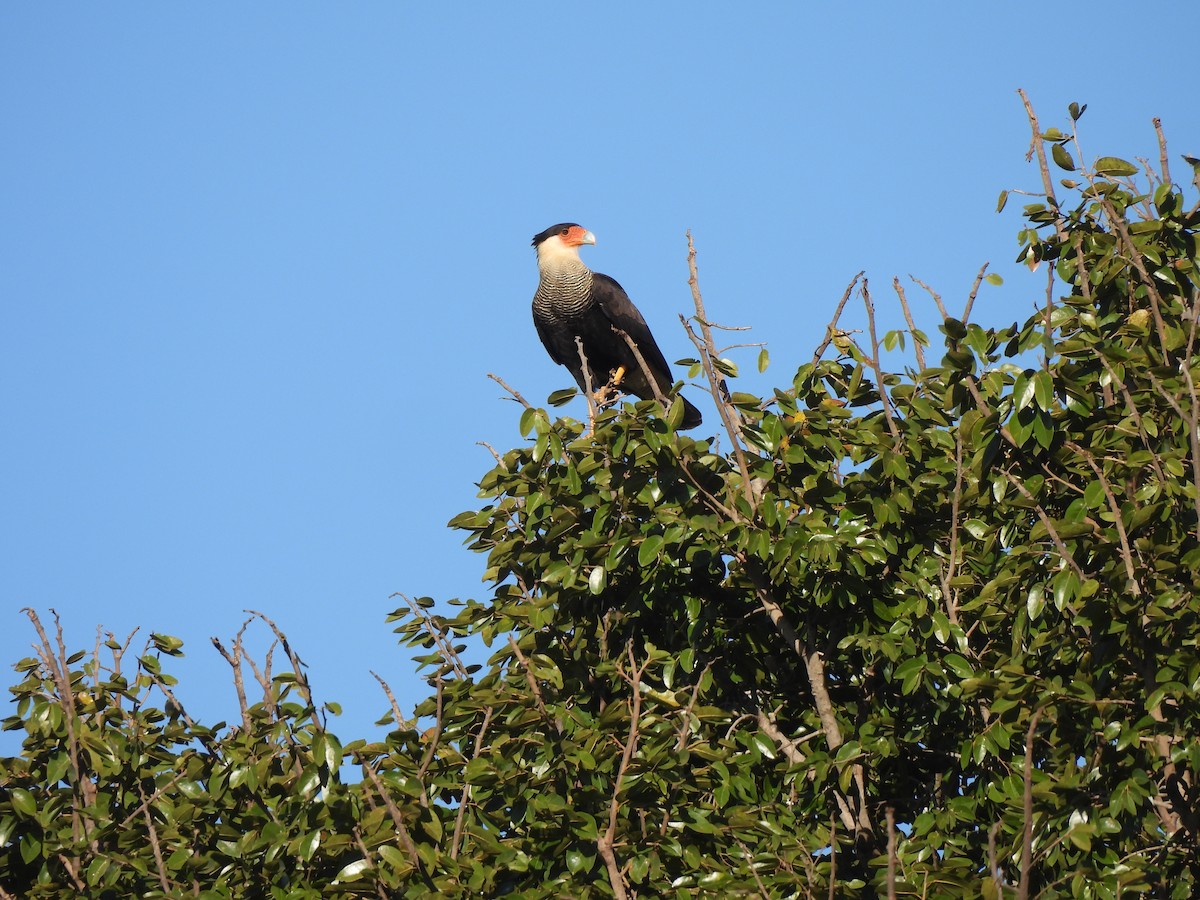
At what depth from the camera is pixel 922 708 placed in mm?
4727

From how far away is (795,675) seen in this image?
536 cm

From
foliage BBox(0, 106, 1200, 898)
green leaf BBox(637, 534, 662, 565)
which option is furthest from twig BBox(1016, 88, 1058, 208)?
green leaf BBox(637, 534, 662, 565)

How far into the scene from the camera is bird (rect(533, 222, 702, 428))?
967 cm

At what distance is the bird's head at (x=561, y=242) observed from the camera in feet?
33.6

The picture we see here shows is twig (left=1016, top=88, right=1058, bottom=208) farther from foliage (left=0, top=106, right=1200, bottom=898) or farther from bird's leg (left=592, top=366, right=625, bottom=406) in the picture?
bird's leg (left=592, top=366, right=625, bottom=406)

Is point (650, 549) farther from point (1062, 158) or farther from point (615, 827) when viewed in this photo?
point (1062, 158)

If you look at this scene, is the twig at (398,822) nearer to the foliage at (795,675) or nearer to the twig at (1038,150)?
the foliage at (795,675)

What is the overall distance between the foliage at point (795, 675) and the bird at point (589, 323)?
431 centimetres

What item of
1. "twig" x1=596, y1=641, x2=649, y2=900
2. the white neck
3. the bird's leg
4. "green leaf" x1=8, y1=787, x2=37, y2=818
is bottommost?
"twig" x1=596, y1=641, x2=649, y2=900

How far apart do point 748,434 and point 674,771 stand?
4.21ft

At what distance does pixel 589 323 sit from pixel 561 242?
1062mm

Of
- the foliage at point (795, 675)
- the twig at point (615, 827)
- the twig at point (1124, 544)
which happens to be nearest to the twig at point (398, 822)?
the foliage at point (795, 675)

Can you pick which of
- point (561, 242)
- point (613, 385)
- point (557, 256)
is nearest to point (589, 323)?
point (613, 385)

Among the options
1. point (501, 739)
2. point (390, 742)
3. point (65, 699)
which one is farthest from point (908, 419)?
point (65, 699)
